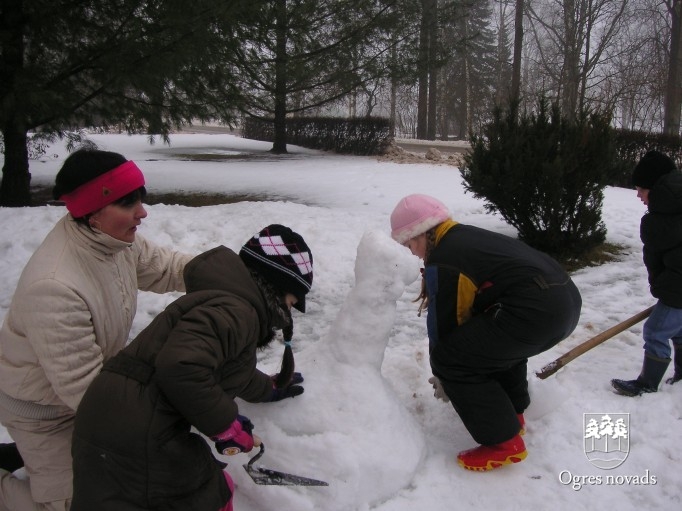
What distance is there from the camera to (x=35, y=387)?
197 centimetres

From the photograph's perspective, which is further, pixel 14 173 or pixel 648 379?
pixel 14 173

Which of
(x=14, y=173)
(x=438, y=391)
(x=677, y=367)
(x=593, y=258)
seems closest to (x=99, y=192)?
→ (x=438, y=391)

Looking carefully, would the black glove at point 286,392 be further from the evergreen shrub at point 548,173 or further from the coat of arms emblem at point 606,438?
the evergreen shrub at point 548,173

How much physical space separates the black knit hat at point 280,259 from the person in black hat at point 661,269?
2164mm

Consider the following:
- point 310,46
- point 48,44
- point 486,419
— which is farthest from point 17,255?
point 310,46

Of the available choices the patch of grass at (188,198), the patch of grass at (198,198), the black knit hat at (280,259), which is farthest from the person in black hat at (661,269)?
the patch of grass at (198,198)

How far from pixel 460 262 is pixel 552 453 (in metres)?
1.05

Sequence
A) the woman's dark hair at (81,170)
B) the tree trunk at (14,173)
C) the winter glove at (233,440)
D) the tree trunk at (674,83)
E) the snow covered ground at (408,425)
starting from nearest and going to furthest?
the winter glove at (233,440) → the woman's dark hair at (81,170) → the snow covered ground at (408,425) → the tree trunk at (14,173) → the tree trunk at (674,83)

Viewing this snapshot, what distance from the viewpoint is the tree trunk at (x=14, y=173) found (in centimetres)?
705

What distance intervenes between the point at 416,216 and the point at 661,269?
168 centimetres

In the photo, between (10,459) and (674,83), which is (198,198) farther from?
(674,83)

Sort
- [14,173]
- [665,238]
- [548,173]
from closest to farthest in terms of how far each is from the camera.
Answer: [665,238] → [548,173] → [14,173]

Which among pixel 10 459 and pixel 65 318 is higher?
pixel 65 318

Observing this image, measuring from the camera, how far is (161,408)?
1710 mm
